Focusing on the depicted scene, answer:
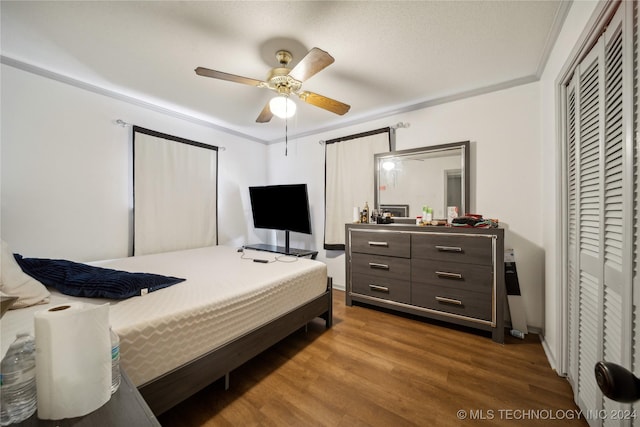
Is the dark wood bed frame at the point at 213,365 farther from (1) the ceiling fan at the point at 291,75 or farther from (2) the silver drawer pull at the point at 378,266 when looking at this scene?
(1) the ceiling fan at the point at 291,75

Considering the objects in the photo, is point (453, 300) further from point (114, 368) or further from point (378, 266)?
point (114, 368)

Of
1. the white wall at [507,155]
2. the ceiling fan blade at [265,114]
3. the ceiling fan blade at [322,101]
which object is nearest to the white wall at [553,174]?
the white wall at [507,155]

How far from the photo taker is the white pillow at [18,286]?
123cm

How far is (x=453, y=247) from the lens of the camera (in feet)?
7.33

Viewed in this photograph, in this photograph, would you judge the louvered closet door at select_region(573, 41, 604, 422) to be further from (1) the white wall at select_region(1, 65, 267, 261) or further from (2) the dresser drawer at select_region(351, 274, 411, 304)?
(1) the white wall at select_region(1, 65, 267, 261)

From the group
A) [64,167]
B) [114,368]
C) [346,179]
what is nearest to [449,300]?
[346,179]

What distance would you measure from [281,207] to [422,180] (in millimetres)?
1864

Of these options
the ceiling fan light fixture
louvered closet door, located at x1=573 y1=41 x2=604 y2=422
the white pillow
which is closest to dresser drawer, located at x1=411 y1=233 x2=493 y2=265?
louvered closet door, located at x1=573 y1=41 x2=604 y2=422

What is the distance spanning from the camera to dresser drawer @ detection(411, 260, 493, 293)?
2113 millimetres

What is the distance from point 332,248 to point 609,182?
9.14 feet

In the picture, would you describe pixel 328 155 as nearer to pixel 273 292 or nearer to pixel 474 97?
pixel 474 97

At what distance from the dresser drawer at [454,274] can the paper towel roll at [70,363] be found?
2.34 metres

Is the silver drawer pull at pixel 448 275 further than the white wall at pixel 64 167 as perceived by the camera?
Yes

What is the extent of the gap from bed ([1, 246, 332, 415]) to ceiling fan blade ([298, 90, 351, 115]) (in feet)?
4.67
